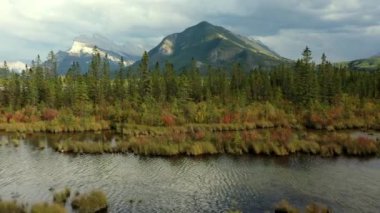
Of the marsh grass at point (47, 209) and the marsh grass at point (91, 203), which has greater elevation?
the marsh grass at point (47, 209)

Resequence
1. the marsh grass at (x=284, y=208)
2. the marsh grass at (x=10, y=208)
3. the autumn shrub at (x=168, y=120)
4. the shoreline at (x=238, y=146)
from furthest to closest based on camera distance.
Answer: the autumn shrub at (x=168, y=120)
the shoreline at (x=238, y=146)
the marsh grass at (x=284, y=208)
the marsh grass at (x=10, y=208)

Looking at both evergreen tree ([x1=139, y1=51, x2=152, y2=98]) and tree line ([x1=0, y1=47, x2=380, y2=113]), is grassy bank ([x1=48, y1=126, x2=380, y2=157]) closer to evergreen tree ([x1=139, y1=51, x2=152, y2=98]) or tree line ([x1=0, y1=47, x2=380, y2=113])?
tree line ([x1=0, y1=47, x2=380, y2=113])

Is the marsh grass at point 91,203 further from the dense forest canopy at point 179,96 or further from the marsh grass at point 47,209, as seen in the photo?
the dense forest canopy at point 179,96

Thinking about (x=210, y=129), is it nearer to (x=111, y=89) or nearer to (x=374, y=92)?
(x=111, y=89)

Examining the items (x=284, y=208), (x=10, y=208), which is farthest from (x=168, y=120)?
(x=10, y=208)

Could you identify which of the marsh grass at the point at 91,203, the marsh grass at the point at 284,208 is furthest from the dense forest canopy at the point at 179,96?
the marsh grass at the point at 284,208

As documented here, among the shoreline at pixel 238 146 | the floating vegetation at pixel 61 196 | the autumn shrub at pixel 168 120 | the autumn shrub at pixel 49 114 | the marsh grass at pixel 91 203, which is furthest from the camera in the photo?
the autumn shrub at pixel 49 114

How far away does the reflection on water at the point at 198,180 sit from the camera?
47.3 meters

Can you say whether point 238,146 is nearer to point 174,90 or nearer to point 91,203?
point 91,203

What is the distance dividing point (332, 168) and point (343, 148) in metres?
12.9

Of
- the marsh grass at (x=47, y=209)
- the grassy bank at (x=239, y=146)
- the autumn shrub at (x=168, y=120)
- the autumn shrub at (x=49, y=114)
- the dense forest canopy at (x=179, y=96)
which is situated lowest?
the marsh grass at (x=47, y=209)

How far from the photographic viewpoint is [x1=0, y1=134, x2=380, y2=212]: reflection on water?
4731 cm

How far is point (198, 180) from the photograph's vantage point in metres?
57.6

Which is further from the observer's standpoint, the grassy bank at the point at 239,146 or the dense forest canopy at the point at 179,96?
the dense forest canopy at the point at 179,96
